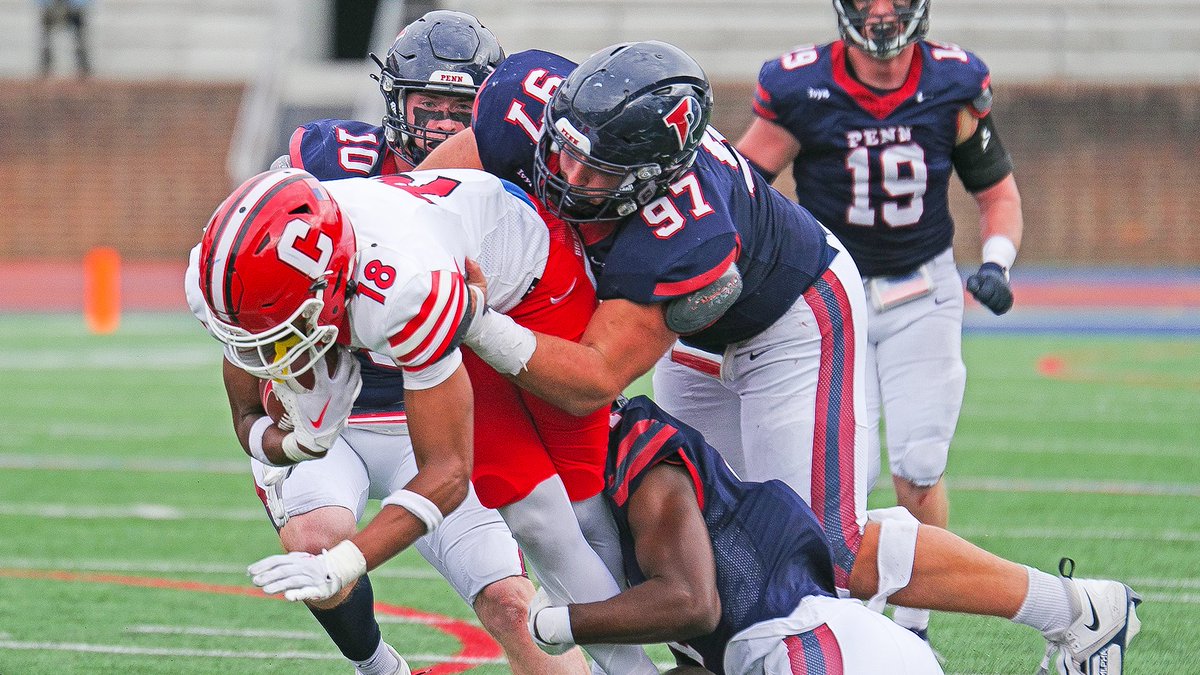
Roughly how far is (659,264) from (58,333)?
10824 mm

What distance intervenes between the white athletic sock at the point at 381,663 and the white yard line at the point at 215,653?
457mm

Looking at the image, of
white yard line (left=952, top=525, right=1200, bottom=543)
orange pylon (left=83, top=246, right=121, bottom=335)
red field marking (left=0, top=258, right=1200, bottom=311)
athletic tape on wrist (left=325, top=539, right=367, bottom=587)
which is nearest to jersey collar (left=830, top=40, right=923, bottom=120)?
white yard line (left=952, top=525, right=1200, bottom=543)

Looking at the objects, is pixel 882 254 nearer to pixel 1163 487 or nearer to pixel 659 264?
pixel 659 264

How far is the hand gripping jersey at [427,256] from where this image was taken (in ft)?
9.37

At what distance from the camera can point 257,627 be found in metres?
4.76

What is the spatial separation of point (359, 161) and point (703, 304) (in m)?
1.27

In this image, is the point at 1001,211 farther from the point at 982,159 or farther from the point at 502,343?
the point at 502,343

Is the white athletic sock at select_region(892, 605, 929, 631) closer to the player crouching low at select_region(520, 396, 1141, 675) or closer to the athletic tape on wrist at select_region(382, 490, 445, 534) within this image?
the player crouching low at select_region(520, 396, 1141, 675)

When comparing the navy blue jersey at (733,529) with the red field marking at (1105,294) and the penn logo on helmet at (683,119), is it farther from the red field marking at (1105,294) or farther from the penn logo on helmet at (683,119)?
the red field marking at (1105,294)

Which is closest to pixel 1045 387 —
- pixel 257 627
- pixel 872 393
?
pixel 872 393

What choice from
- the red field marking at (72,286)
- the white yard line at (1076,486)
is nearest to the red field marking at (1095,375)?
the white yard line at (1076,486)

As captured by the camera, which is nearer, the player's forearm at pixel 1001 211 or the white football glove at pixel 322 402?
the white football glove at pixel 322 402

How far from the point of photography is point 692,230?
3.25 meters

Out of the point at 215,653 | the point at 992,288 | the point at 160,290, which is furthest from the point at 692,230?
the point at 160,290
